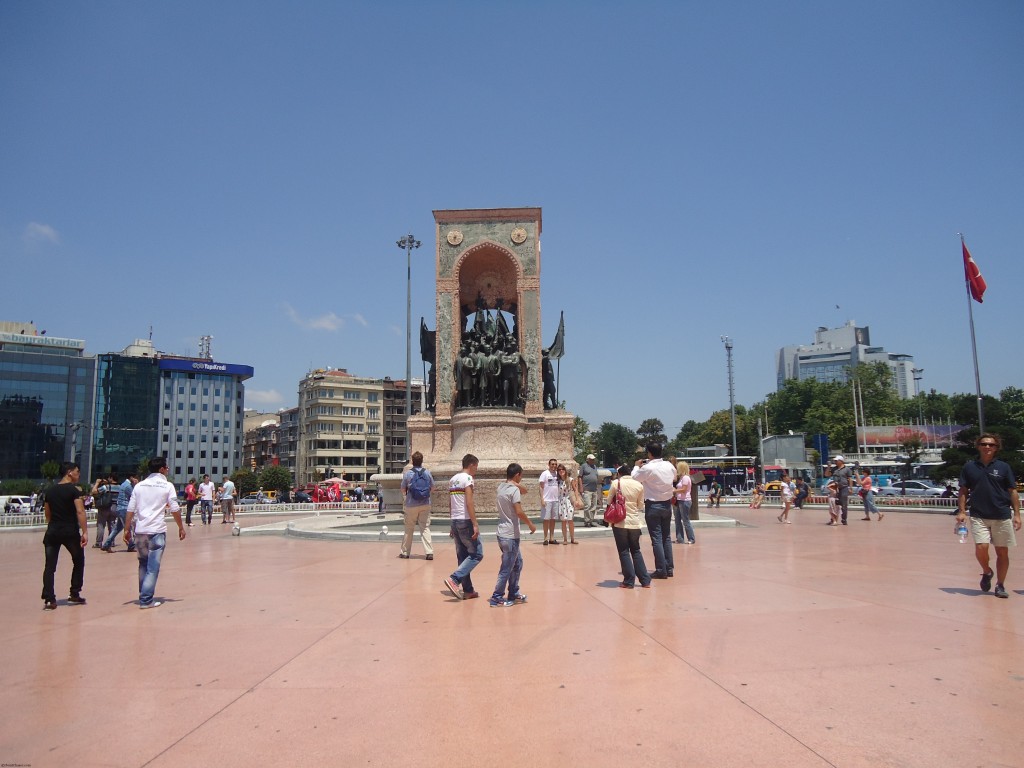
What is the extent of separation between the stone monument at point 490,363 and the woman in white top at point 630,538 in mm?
10539

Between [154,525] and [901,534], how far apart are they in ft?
50.3

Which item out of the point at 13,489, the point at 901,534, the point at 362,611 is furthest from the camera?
the point at 13,489

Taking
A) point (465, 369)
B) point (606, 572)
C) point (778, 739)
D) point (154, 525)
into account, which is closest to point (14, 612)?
point (154, 525)

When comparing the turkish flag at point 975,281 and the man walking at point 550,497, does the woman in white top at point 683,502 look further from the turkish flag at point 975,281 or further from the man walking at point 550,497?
the turkish flag at point 975,281

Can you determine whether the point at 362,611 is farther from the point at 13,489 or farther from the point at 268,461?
the point at 268,461

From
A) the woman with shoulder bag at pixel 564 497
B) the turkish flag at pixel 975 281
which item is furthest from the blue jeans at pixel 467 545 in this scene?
the turkish flag at pixel 975 281

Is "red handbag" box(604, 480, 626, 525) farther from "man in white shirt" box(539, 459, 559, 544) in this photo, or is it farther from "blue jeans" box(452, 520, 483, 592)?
"man in white shirt" box(539, 459, 559, 544)

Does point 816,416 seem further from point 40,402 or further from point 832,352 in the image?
point 832,352

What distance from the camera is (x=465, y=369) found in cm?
2109

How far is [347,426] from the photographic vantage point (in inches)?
3519

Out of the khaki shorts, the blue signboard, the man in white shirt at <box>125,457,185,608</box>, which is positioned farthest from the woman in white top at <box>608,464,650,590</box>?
the blue signboard

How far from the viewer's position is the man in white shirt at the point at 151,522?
24.8ft

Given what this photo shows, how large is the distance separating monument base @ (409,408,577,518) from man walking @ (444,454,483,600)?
9590mm

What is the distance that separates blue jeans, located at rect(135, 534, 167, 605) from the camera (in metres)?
7.55
